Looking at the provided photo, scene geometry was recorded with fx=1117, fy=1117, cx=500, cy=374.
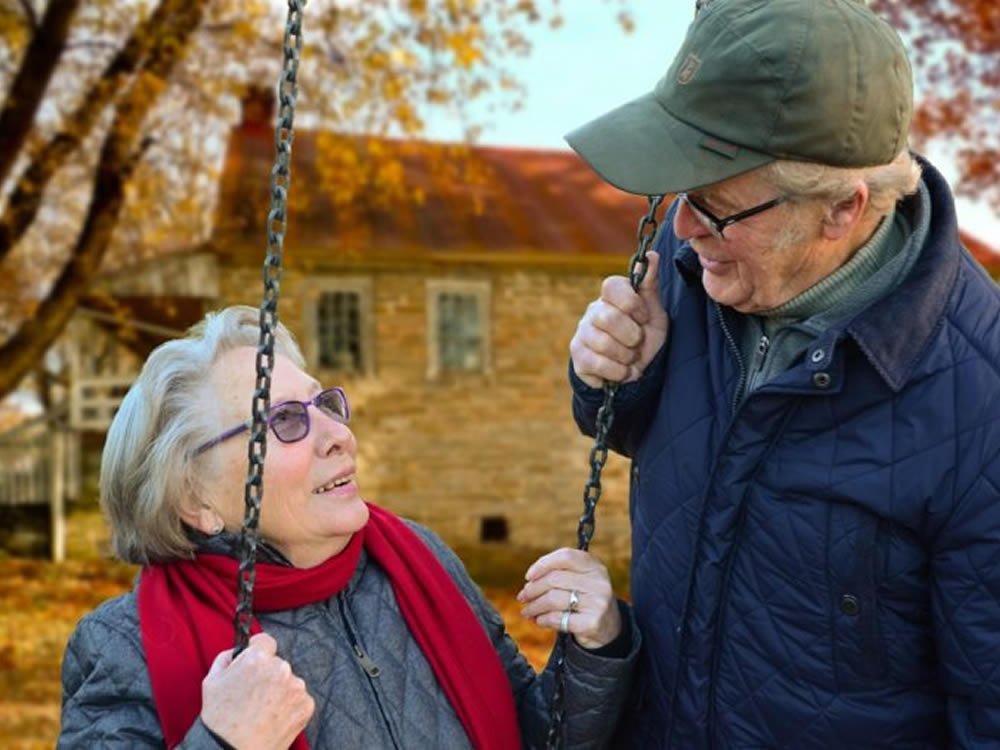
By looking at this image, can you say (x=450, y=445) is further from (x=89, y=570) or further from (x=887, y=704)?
(x=887, y=704)

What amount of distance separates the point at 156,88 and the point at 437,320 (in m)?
6.35

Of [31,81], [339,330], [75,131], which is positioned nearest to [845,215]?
[31,81]

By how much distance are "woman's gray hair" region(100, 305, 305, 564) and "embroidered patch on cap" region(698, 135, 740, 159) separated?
3.30 feet

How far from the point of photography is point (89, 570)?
49.8ft

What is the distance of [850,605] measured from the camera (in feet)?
5.91

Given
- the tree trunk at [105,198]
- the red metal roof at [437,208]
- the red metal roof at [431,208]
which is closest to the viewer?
the tree trunk at [105,198]

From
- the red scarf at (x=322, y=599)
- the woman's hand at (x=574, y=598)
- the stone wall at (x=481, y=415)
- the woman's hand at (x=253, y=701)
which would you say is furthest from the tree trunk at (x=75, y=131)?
the woman's hand at (x=253, y=701)

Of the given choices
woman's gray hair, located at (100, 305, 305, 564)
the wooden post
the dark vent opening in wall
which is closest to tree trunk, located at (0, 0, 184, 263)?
the wooden post

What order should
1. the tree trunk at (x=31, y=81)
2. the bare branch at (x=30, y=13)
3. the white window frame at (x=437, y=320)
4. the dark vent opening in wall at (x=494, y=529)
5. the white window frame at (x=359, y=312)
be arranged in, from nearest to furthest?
1. the tree trunk at (x=31, y=81)
2. the bare branch at (x=30, y=13)
3. the white window frame at (x=359, y=312)
4. the white window frame at (x=437, y=320)
5. the dark vent opening in wall at (x=494, y=529)

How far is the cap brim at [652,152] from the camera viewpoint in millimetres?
1765

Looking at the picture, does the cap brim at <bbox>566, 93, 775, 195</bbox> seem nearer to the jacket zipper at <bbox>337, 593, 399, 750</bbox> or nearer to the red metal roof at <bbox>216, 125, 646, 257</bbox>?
the jacket zipper at <bbox>337, 593, 399, 750</bbox>

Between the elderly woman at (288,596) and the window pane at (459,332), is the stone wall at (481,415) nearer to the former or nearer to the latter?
the window pane at (459,332)

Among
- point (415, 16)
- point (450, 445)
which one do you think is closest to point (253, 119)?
point (450, 445)

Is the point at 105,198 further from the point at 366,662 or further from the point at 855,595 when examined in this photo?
the point at 855,595
